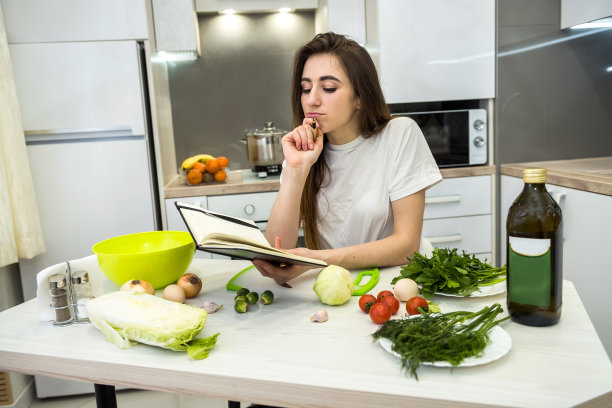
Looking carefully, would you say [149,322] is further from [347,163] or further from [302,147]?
[347,163]

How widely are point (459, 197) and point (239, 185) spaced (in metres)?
1.17

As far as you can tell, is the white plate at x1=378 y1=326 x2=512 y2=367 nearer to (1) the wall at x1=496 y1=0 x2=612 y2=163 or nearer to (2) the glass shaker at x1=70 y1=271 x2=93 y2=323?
(2) the glass shaker at x1=70 y1=271 x2=93 y2=323

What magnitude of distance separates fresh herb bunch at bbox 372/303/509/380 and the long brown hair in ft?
2.80

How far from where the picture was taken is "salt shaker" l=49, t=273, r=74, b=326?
0.97 m

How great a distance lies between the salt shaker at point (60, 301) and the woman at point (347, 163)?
63cm

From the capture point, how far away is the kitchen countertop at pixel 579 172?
197 cm

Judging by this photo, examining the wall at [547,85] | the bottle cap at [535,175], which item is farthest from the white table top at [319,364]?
the wall at [547,85]

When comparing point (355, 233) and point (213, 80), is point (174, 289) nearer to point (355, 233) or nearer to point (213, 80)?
point (355, 233)

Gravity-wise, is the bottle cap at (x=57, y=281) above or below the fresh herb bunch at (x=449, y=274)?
above

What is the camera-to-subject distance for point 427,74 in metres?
2.62

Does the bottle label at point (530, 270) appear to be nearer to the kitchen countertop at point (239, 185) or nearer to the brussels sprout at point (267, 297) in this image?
the brussels sprout at point (267, 297)

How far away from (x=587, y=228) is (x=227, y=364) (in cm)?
182

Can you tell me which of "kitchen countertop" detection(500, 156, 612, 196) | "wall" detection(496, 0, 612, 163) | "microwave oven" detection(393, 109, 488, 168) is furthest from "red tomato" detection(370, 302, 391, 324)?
"wall" detection(496, 0, 612, 163)

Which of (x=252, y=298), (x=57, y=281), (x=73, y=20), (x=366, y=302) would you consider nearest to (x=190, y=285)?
(x=252, y=298)
